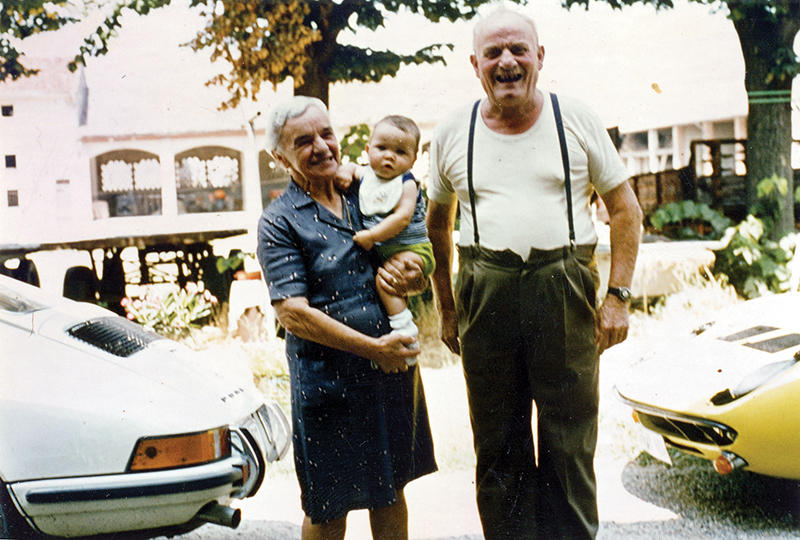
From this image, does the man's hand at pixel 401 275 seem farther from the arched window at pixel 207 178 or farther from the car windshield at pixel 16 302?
the car windshield at pixel 16 302

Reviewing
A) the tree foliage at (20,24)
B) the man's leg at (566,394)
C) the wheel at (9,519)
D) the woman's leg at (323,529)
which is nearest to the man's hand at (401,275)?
the man's leg at (566,394)

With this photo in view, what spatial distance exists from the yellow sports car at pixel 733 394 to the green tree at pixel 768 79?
0.78 m

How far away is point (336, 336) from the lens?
2.13m

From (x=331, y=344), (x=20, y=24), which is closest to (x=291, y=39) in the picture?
(x=20, y=24)

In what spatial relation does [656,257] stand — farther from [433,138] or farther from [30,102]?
[30,102]

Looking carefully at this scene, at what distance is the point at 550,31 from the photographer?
326 centimetres

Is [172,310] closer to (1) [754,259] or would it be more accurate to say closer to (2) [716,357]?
(2) [716,357]

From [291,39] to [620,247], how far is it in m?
1.68

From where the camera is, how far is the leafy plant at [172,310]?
10.5ft

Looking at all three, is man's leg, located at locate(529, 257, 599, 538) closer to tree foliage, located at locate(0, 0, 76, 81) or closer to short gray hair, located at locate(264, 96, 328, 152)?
short gray hair, located at locate(264, 96, 328, 152)

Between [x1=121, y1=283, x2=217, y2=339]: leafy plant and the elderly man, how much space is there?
4.08 ft

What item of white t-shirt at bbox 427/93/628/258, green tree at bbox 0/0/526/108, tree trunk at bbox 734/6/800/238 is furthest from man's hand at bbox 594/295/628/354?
tree trunk at bbox 734/6/800/238

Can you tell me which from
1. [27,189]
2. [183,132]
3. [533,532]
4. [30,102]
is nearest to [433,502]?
[533,532]

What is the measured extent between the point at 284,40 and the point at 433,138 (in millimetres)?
1027
